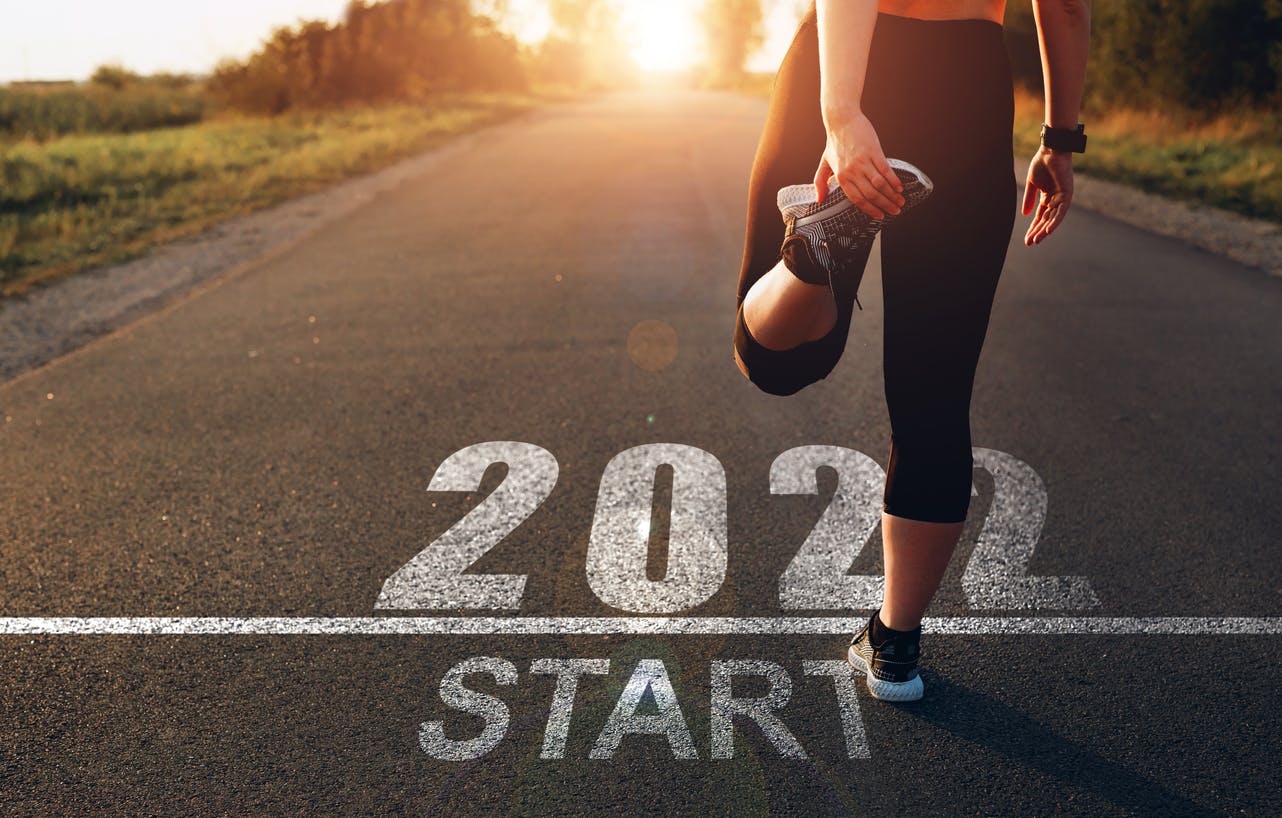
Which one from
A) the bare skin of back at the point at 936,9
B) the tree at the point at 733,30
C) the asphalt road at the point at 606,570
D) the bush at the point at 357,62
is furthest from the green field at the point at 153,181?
the tree at the point at 733,30

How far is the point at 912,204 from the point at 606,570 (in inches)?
65.8

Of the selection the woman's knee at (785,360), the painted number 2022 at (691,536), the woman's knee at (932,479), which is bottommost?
the painted number 2022 at (691,536)

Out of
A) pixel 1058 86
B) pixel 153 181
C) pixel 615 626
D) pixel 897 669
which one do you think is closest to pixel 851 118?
pixel 1058 86

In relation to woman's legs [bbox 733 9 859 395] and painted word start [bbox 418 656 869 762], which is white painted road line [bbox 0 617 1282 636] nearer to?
painted word start [bbox 418 656 869 762]

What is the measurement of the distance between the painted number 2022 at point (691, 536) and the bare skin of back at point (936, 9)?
160cm

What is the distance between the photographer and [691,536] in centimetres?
324

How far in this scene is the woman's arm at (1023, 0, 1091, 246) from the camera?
2.02 metres

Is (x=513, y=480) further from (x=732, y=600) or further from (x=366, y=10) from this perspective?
(x=366, y=10)

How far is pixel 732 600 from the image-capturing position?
2842mm

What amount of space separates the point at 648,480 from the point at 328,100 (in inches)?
1292

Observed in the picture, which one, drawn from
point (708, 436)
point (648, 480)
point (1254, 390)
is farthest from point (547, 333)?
point (1254, 390)

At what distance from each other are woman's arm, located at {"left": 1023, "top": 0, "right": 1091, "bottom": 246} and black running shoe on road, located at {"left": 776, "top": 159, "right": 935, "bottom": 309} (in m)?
0.53

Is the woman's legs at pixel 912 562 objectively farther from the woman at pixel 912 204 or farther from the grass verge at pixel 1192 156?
the grass verge at pixel 1192 156

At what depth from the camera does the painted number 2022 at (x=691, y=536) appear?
9.42ft
